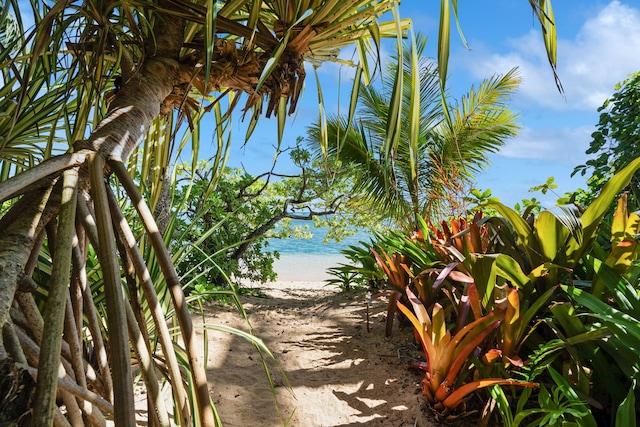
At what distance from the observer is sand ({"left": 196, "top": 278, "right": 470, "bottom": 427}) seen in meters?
1.91

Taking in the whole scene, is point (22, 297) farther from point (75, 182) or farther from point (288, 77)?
point (288, 77)

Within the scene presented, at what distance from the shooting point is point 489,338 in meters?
1.81

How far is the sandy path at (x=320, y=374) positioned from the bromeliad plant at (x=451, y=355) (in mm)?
135

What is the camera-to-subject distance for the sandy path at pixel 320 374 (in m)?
1.91

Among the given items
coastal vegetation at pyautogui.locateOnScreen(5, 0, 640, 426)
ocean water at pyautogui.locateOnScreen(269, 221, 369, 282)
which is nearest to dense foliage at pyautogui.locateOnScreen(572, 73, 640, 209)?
coastal vegetation at pyautogui.locateOnScreen(5, 0, 640, 426)

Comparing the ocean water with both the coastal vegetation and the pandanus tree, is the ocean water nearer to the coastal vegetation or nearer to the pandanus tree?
the coastal vegetation

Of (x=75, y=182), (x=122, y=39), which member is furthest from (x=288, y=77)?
(x=75, y=182)

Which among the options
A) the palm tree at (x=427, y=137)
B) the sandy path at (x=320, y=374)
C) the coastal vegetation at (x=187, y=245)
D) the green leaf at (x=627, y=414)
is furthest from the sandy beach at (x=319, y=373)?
the palm tree at (x=427, y=137)

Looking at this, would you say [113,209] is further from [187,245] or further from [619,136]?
[619,136]

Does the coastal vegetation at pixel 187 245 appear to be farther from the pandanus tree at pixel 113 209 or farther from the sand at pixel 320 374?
the sand at pixel 320 374

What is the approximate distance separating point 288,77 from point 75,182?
20.8 inches

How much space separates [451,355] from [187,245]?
1.14 metres

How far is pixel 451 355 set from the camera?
1.75m

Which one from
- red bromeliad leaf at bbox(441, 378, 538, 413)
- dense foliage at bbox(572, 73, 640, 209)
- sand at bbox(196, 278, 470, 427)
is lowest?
sand at bbox(196, 278, 470, 427)
